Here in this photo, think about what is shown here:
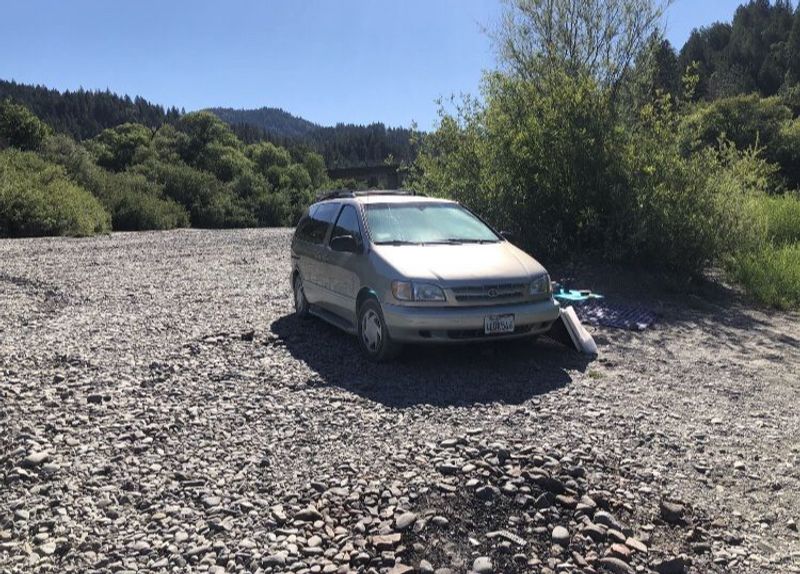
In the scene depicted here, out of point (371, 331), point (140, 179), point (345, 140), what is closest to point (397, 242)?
point (371, 331)

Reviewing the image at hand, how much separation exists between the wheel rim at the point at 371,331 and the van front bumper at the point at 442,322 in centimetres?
25

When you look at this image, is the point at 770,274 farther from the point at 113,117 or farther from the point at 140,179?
the point at 113,117

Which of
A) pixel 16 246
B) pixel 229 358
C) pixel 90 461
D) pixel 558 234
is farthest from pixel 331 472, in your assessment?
pixel 16 246

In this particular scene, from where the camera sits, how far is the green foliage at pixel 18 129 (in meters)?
36.0

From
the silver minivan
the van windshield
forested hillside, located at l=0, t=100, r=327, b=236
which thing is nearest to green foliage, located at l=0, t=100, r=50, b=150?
forested hillside, located at l=0, t=100, r=327, b=236

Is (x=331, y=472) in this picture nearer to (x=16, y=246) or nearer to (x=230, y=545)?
(x=230, y=545)

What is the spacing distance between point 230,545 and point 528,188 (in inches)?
399

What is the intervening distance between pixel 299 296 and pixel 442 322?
3263 millimetres

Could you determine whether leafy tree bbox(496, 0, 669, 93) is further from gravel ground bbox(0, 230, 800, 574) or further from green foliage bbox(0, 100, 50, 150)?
green foliage bbox(0, 100, 50, 150)

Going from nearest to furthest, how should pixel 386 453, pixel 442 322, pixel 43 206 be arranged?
pixel 386 453
pixel 442 322
pixel 43 206

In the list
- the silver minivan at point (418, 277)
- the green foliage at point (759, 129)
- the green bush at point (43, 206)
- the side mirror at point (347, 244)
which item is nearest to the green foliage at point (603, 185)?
the silver minivan at point (418, 277)

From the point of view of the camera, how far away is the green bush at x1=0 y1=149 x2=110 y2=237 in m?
23.0

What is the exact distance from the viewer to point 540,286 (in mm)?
7000

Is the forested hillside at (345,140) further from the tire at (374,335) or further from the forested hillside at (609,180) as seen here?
the tire at (374,335)
